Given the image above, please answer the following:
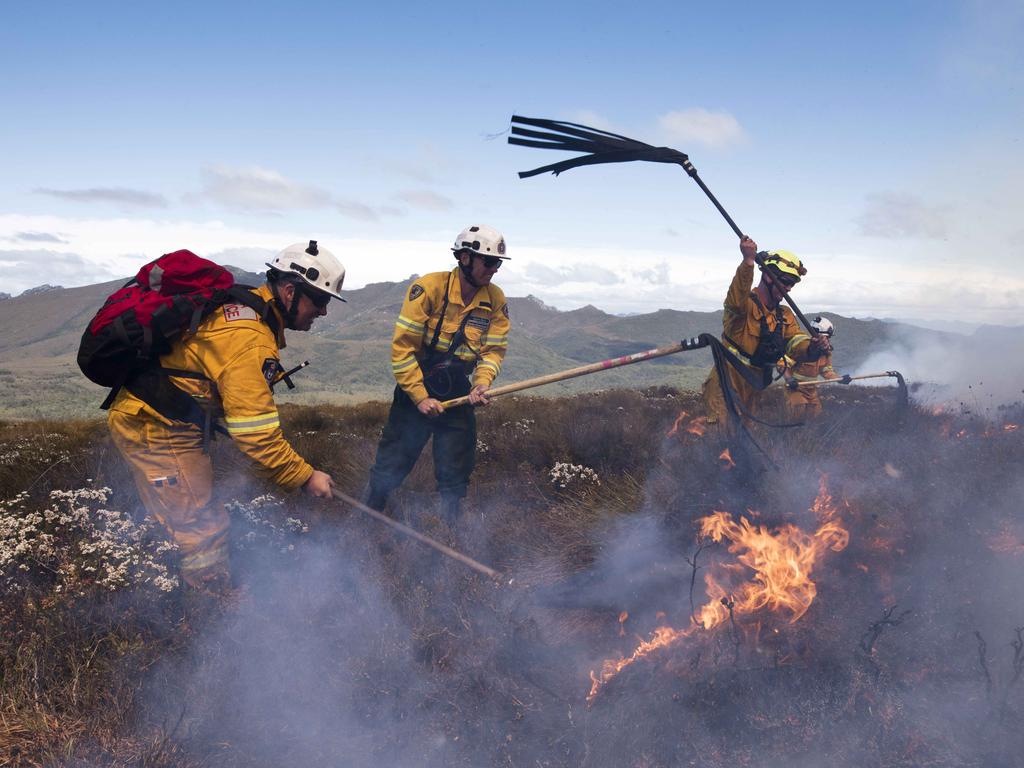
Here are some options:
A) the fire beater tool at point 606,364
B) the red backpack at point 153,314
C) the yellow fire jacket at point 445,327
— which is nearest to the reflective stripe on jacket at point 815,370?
the fire beater tool at point 606,364

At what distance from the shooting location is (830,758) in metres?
2.89

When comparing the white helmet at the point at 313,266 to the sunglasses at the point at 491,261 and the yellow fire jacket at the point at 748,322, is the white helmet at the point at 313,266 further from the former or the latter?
the yellow fire jacket at the point at 748,322

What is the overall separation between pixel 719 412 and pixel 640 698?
11.5 ft

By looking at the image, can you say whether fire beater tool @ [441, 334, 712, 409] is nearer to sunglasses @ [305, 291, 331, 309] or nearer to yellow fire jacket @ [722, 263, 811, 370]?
yellow fire jacket @ [722, 263, 811, 370]

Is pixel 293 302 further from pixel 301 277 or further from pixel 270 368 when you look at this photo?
pixel 270 368

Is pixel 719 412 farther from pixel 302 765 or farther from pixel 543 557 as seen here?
pixel 302 765

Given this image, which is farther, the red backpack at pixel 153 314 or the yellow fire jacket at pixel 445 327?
the yellow fire jacket at pixel 445 327

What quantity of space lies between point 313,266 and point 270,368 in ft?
2.06

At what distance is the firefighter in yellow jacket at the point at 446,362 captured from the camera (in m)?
4.89

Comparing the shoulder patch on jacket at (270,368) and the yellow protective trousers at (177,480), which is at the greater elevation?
the shoulder patch on jacket at (270,368)

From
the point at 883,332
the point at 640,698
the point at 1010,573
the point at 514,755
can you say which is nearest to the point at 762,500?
the point at 1010,573

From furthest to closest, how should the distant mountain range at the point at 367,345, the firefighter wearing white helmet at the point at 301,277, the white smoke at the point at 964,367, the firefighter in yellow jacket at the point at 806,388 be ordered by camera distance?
the distant mountain range at the point at 367,345
the white smoke at the point at 964,367
the firefighter in yellow jacket at the point at 806,388
the firefighter wearing white helmet at the point at 301,277

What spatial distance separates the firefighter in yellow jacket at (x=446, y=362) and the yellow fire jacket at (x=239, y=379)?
1.56 metres

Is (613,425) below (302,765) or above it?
above
